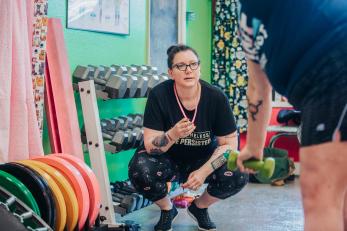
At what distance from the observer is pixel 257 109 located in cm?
157

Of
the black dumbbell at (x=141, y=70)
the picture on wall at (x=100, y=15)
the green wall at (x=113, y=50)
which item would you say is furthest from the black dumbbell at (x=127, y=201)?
the picture on wall at (x=100, y=15)

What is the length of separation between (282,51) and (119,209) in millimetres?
2135

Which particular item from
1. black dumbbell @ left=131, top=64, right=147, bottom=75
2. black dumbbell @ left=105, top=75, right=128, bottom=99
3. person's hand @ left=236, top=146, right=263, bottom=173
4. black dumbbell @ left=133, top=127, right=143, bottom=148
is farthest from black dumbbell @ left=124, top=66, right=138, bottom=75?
person's hand @ left=236, top=146, right=263, bottom=173

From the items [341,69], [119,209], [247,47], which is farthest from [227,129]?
[341,69]

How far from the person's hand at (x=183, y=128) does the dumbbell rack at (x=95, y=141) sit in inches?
19.6

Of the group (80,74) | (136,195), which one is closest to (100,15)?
(80,74)

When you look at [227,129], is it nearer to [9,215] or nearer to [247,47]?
[9,215]

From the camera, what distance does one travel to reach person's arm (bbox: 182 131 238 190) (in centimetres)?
289

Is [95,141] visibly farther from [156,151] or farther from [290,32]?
[290,32]

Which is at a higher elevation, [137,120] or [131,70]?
[131,70]

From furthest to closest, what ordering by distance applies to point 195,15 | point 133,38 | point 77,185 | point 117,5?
point 195,15 → point 133,38 → point 117,5 → point 77,185

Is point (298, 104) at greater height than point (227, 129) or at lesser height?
greater

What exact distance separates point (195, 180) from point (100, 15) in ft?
4.74

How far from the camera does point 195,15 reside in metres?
5.55
